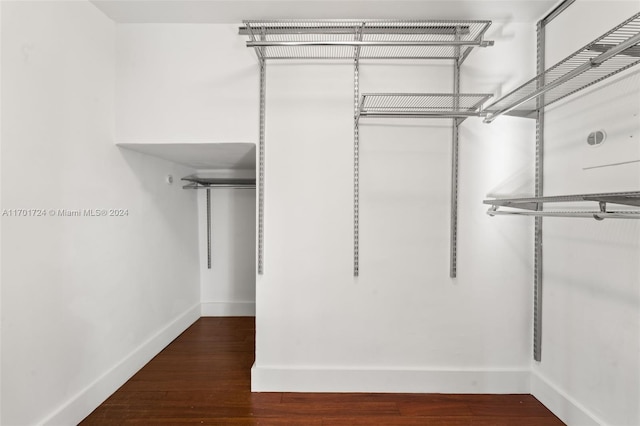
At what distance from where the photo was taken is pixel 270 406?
5.59 feet

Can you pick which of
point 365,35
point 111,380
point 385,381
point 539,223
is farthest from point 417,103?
point 111,380

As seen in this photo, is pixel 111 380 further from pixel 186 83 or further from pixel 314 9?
pixel 314 9

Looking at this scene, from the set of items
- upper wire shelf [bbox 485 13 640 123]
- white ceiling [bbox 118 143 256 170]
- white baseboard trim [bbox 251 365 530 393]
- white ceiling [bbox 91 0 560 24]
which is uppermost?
white ceiling [bbox 91 0 560 24]

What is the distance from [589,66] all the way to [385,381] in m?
1.90

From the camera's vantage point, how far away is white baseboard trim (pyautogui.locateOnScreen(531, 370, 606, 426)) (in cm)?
147

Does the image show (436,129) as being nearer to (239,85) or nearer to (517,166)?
(517,166)

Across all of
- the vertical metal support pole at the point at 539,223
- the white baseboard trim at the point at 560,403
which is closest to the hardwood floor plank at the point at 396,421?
the white baseboard trim at the point at 560,403

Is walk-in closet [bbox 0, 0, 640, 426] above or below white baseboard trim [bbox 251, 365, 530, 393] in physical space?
above

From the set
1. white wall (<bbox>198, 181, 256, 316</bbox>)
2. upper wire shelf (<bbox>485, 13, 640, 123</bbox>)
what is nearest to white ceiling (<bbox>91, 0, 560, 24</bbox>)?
upper wire shelf (<bbox>485, 13, 640, 123</bbox>)

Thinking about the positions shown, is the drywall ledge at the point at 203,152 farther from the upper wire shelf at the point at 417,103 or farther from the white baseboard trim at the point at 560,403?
the white baseboard trim at the point at 560,403

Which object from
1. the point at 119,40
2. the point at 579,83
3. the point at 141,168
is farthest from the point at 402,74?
the point at 141,168

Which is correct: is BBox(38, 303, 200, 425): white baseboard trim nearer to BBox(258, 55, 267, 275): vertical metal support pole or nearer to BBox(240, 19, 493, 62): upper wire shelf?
BBox(258, 55, 267, 275): vertical metal support pole

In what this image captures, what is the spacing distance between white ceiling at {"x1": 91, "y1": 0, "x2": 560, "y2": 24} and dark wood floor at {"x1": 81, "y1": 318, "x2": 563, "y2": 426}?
2.37 m

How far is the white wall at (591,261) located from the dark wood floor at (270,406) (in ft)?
1.03
